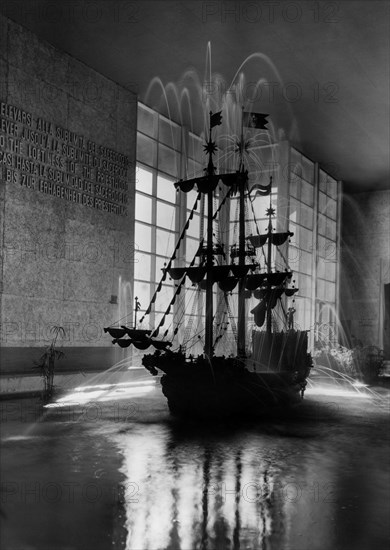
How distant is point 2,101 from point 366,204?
2521 cm

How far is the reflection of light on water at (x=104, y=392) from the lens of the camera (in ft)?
53.3

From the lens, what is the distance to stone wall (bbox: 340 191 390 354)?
35.5 metres

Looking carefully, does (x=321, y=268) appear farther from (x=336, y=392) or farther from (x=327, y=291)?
(x=336, y=392)

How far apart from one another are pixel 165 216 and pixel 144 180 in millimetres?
1875

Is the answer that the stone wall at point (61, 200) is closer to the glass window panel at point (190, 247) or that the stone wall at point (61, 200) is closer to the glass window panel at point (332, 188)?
the glass window panel at point (190, 247)

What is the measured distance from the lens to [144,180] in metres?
23.4

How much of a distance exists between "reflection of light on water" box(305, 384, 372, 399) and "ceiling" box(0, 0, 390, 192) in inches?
439

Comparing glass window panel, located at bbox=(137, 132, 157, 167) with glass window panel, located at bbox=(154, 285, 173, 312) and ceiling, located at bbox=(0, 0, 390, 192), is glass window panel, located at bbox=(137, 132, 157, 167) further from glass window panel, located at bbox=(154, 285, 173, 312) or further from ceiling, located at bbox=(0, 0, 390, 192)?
glass window panel, located at bbox=(154, 285, 173, 312)

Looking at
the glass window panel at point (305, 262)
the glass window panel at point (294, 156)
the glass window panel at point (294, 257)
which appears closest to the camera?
A: the glass window panel at point (294, 156)

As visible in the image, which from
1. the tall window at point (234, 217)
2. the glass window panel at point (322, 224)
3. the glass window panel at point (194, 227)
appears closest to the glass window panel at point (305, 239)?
the tall window at point (234, 217)

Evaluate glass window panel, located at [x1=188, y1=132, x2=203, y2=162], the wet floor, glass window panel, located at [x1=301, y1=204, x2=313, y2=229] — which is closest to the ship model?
the wet floor

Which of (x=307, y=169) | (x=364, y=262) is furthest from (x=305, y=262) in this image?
(x=364, y=262)

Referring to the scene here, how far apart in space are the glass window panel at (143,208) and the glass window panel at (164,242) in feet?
2.54

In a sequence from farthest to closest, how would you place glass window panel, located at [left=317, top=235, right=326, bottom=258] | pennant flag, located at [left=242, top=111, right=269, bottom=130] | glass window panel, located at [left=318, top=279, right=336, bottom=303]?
glass window panel, located at [left=318, top=279, right=336, bottom=303]
glass window panel, located at [left=317, top=235, right=326, bottom=258]
pennant flag, located at [left=242, top=111, right=269, bottom=130]
